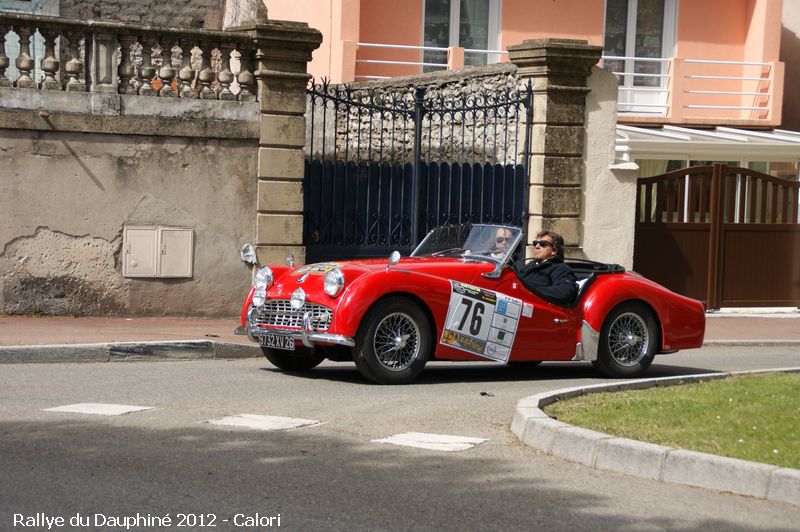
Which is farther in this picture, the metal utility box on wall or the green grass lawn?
the metal utility box on wall

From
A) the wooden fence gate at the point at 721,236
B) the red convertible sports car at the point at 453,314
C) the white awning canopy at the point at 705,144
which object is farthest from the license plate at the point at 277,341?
the white awning canopy at the point at 705,144

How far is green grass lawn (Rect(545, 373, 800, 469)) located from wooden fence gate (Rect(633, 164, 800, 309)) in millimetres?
8272

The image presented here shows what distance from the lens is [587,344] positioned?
37.4 ft

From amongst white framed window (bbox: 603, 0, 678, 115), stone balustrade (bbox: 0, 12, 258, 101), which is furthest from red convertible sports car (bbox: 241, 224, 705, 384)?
white framed window (bbox: 603, 0, 678, 115)

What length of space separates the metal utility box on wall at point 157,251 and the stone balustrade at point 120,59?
66.4 inches

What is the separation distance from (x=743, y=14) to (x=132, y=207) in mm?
17837

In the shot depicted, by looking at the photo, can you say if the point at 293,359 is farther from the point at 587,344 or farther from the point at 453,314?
the point at 587,344

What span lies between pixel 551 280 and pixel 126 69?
634cm

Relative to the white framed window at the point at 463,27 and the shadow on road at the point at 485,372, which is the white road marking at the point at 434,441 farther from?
the white framed window at the point at 463,27

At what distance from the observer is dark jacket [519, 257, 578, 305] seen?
11.2 m

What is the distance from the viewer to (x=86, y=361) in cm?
1169

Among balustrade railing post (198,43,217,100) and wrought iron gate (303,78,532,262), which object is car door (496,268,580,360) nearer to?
wrought iron gate (303,78,532,262)

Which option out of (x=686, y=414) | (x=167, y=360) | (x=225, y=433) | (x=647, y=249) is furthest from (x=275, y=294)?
(x=647, y=249)

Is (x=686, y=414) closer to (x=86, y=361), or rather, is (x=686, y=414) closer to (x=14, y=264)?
(x=86, y=361)
